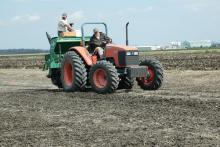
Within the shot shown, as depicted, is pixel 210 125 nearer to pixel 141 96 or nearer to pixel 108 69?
pixel 141 96

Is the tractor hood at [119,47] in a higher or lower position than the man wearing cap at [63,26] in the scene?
lower

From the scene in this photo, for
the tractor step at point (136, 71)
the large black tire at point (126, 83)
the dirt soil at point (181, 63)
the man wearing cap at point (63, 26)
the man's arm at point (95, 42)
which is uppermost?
the man wearing cap at point (63, 26)

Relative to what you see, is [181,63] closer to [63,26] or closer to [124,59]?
[63,26]

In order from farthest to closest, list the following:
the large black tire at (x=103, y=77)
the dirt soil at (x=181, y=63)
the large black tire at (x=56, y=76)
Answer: the dirt soil at (x=181, y=63), the large black tire at (x=56, y=76), the large black tire at (x=103, y=77)

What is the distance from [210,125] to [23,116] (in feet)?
12.6

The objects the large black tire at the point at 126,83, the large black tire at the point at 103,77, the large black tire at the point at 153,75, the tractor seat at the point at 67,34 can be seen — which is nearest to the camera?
the large black tire at the point at 103,77

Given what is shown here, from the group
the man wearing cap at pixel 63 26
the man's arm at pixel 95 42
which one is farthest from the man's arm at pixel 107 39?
the man wearing cap at pixel 63 26

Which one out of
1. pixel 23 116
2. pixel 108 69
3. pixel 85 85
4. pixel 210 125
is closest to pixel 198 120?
pixel 210 125

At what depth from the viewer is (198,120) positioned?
900cm

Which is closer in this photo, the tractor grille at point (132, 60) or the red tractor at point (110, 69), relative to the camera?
the red tractor at point (110, 69)

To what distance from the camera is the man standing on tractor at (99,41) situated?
1494 centimetres

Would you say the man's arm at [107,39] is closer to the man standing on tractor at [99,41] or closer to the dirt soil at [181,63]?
the man standing on tractor at [99,41]

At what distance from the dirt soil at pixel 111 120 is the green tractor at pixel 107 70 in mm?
555

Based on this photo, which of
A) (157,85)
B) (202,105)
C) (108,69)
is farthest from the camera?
(157,85)
